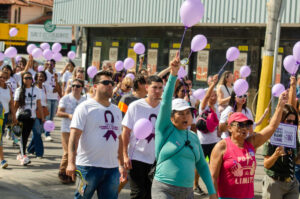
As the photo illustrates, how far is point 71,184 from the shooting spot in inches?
348

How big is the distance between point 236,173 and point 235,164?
0.09m

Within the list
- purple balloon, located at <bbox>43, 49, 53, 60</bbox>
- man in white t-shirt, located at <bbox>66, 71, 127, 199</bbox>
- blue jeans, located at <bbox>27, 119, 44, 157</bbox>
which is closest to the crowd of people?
man in white t-shirt, located at <bbox>66, 71, 127, 199</bbox>

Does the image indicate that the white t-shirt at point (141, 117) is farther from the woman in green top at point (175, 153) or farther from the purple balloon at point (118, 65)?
the purple balloon at point (118, 65)

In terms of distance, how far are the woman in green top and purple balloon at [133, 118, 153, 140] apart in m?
0.96

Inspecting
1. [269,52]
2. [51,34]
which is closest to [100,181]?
[269,52]

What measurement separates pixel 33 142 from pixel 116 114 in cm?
546

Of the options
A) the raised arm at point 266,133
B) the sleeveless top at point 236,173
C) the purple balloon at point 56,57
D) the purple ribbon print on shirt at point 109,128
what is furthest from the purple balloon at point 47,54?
the sleeveless top at point 236,173

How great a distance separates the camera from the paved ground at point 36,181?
26.2 feet

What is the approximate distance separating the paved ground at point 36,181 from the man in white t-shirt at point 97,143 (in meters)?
2.21

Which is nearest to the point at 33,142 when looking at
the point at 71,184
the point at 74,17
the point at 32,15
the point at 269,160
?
the point at 71,184

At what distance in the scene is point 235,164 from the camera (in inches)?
197

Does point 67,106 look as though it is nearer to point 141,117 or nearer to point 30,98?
point 30,98

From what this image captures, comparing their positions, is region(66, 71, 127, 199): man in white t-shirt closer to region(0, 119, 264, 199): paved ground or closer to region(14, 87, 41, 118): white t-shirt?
region(0, 119, 264, 199): paved ground

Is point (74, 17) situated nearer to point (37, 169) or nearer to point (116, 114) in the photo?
point (37, 169)
